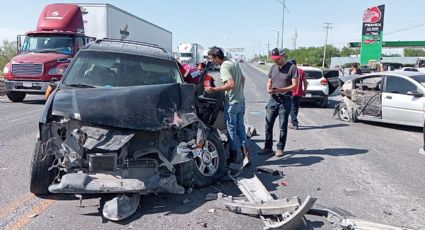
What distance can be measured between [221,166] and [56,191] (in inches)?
83.1

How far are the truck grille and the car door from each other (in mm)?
11053

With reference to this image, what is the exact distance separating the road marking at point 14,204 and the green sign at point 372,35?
2638cm

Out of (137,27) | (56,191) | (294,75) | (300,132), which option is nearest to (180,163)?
(56,191)

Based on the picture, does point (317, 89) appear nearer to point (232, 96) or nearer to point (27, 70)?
point (232, 96)

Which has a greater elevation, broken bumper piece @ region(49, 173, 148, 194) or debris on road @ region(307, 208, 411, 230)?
broken bumper piece @ region(49, 173, 148, 194)

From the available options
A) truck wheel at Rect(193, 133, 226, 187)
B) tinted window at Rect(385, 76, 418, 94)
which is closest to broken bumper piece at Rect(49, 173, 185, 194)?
truck wheel at Rect(193, 133, 226, 187)

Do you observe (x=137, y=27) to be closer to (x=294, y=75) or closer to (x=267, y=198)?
(x=294, y=75)

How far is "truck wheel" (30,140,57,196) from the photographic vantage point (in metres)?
4.55

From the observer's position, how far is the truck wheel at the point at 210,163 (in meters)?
5.20

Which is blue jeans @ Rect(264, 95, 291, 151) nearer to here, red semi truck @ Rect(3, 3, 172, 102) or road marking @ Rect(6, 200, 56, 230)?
road marking @ Rect(6, 200, 56, 230)

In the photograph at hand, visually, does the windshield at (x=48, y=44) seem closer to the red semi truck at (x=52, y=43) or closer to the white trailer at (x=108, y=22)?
the red semi truck at (x=52, y=43)

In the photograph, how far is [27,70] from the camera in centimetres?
1449

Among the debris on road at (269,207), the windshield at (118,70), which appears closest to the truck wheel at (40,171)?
the windshield at (118,70)

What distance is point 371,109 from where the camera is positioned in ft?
36.6
